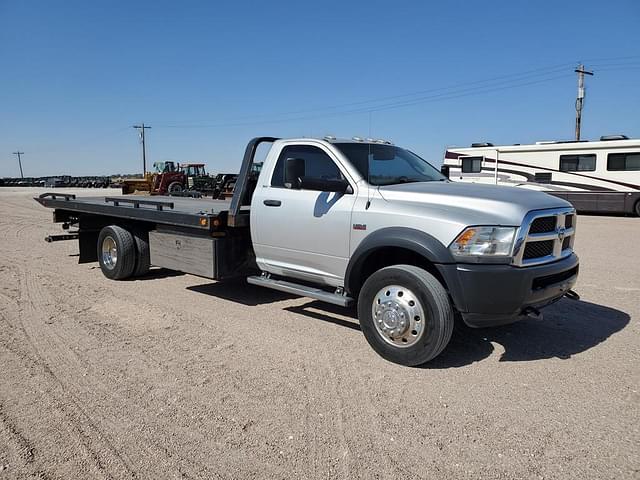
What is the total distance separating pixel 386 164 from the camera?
5.49 metres

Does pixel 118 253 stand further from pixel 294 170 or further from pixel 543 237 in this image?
pixel 543 237

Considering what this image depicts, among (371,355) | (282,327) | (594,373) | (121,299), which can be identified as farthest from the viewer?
(121,299)

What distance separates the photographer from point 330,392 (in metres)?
3.95

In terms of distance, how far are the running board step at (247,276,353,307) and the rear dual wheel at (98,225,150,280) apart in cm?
Result: 269

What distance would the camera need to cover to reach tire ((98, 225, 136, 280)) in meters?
7.69

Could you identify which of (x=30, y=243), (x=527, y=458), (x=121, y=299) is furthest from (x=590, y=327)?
(x=30, y=243)

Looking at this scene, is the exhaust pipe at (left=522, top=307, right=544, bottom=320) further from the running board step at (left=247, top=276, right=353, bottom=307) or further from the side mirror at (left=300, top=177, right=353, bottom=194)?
the side mirror at (left=300, top=177, right=353, bottom=194)

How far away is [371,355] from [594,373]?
6.26 ft

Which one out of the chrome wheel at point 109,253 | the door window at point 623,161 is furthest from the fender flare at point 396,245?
the door window at point 623,161

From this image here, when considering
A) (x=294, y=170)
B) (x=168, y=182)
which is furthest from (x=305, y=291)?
(x=168, y=182)

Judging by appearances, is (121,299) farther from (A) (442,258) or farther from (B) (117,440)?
(A) (442,258)

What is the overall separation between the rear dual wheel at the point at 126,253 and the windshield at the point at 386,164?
394cm

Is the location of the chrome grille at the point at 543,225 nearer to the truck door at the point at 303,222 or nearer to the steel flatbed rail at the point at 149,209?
the truck door at the point at 303,222

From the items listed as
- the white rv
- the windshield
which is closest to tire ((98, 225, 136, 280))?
the windshield
